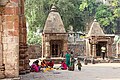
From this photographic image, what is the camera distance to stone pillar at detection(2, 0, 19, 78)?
28.9 ft

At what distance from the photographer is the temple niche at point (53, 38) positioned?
2266 centimetres

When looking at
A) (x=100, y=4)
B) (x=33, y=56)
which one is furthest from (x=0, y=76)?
(x=100, y=4)

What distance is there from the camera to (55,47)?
76.8 feet

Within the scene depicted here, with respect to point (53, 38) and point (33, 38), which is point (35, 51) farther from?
point (53, 38)

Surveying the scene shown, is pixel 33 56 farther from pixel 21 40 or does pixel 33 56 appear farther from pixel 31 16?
pixel 21 40

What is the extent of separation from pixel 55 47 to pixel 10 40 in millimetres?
14624

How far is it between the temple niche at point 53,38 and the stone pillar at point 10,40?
1373cm

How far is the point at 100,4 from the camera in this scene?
4878 cm

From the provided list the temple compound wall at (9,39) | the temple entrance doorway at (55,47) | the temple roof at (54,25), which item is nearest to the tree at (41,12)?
the temple roof at (54,25)

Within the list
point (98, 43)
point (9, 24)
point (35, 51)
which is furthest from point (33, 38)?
point (9, 24)

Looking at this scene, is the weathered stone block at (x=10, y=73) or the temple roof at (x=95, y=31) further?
the temple roof at (x=95, y=31)

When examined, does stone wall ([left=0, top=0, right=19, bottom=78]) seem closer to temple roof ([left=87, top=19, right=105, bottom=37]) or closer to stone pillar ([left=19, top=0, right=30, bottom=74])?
stone pillar ([left=19, top=0, right=30, bottom=74])

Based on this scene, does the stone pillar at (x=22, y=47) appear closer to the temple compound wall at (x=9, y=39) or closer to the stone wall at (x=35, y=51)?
the temple compound wall at (x=9, y=39)

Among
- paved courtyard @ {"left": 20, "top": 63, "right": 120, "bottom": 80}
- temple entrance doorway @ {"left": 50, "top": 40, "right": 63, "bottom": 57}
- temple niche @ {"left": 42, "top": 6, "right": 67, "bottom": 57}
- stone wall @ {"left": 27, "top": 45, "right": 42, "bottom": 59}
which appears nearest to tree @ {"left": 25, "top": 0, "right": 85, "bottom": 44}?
stone wall @ {"left": 27, "top": 45, "right": 42, "bottom": 59}
